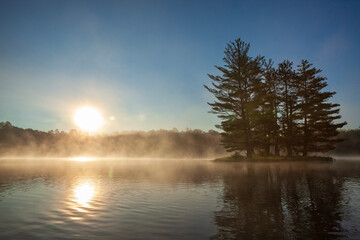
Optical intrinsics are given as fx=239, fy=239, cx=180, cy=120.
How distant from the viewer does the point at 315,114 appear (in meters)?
43.2

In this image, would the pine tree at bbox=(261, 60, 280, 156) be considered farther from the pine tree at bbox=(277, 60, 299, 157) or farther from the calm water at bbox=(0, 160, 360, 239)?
the calm water at bbox=(0, 160, 360, 239)

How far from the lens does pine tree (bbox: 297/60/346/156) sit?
42.9 metres

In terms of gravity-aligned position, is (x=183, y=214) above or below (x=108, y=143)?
below

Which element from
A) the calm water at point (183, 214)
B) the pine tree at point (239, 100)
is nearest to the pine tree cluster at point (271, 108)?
the pine tree at point (239, 100)

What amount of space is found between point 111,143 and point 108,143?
1701 millimetres

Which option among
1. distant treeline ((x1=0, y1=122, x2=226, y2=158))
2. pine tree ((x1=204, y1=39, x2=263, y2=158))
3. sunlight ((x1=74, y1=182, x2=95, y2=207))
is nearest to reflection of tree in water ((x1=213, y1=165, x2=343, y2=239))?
sunlight ((x1=74, y1=182, x2=95, y2=207))

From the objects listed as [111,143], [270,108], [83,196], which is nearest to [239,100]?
[270,108]

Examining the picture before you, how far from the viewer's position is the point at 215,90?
1764 inches

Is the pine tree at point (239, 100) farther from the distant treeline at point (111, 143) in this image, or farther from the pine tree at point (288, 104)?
the distant treeline at point (111, 143)

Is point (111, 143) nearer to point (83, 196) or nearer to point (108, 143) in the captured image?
point (108, 143)

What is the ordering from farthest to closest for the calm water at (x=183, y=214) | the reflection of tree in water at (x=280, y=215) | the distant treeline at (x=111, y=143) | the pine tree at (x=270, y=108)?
1. the distant treeline at (x=111, y=143)
2. the pine tree at (x=270, y=108)
3. the calm water at (x=183, y=214)
4. the reflection of tree in water at (x=280, y=215)

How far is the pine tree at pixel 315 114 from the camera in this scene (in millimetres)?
42875

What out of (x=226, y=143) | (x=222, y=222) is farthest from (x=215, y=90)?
(x=222, y=222)

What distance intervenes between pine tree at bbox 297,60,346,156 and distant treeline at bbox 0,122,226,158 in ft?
134
